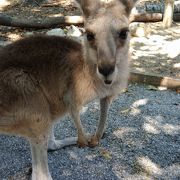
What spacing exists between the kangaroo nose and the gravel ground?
1216 millimetres

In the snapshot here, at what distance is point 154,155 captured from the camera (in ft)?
12.0

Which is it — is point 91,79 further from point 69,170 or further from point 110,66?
point 69,170

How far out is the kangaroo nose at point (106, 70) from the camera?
98.0 inches

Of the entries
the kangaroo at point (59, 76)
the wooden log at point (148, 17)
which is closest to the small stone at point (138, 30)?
the wooden log at point (148, 17)

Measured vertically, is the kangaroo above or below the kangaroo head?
below

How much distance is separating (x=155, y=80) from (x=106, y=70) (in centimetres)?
284

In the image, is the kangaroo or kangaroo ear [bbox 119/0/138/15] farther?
kangaroo ear [bbox 119/0/138/15]

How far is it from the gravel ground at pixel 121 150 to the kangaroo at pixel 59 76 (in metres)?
0.41

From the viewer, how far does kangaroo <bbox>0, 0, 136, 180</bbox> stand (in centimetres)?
268

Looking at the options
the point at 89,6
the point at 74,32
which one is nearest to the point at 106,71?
the point at 89,6

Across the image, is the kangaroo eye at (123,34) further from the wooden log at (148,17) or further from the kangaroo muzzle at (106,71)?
the wooden log at (148,17)

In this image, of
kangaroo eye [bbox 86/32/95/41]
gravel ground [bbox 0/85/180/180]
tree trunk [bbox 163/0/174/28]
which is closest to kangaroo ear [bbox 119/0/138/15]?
kangaroo eye [bbox 86/32/95/41]

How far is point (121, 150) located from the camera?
3785mm

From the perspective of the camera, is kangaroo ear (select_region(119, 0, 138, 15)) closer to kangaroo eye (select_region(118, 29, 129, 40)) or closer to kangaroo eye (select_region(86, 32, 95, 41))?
kangaroo eye (select_region(118, 29, 129, 40))
